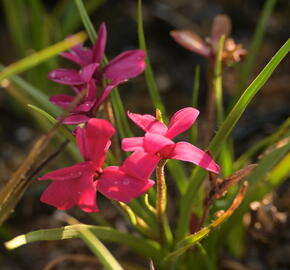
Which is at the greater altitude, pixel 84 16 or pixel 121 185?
pixel 84 16

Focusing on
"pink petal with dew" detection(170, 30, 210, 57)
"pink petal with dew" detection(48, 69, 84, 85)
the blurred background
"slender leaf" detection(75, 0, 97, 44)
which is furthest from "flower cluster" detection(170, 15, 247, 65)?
the blurred background

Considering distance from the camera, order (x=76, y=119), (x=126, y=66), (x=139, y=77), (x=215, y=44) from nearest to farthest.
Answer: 1. (x=76, y=119)
2. (x=126, y=66)
3. (x=215, y=44)
4. (x=139, y=77)

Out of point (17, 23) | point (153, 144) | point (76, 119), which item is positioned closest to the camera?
point (153, 144)

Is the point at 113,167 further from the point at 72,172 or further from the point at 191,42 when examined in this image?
the point at 191,42

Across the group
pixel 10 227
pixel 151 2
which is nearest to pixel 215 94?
pixel 10 227

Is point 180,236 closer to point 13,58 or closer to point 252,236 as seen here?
point 252,236

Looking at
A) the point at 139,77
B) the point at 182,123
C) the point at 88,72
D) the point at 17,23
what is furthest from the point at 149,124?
the point at 139,77
